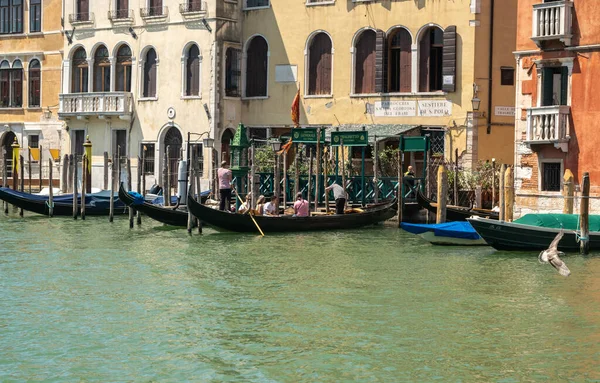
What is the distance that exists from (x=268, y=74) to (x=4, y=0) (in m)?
8.55

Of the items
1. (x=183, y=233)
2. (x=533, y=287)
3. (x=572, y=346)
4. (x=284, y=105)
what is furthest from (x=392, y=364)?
(x=284, y=105)

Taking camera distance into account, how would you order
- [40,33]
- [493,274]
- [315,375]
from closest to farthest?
[315,375] → [493,274] → [40,33]

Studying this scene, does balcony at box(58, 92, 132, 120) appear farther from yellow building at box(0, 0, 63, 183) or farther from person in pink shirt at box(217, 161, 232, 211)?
person in pink shirt at box(217, 161, 232, 211)

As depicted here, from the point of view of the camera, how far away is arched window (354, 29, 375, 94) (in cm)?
2444

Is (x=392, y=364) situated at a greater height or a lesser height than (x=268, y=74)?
lesser

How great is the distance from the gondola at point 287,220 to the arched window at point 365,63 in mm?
3901

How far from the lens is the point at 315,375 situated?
32.6ft

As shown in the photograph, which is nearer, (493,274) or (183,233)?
(493,274)

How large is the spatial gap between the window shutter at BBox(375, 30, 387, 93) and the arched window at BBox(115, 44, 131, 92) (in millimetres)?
6691

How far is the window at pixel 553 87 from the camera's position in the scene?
20062 mm

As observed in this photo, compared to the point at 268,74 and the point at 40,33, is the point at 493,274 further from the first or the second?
the point at 40,33

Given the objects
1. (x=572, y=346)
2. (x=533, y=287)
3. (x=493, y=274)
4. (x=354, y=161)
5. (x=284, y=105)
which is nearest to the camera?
(x=572, y=346)

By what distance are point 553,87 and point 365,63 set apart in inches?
208

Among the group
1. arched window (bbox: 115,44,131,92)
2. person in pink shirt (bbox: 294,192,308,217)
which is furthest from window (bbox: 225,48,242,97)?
person in pink shirt (bbox: 294,192,308,217)
